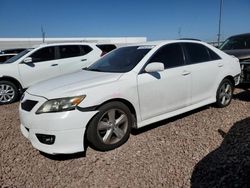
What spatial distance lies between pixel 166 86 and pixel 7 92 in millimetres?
4979

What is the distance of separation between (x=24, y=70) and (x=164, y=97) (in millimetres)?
4810

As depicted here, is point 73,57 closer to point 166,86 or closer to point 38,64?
point 38,64

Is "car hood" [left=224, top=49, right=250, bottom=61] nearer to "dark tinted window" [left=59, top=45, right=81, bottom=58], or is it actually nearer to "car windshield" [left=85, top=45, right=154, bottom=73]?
"car windshield" [left=85, top=45, right=154, bottom=73]

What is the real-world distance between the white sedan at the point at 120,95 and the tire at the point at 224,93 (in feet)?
0.14

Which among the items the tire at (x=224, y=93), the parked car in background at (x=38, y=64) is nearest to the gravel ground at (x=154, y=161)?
the tire at (x=224, y=93)

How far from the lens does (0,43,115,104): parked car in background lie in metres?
7.16

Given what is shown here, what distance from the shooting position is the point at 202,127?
4.41 metres

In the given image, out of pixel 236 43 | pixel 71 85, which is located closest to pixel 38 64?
pixel 71 85

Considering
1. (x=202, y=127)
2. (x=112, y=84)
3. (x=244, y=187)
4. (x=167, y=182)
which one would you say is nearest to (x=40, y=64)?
(x=112, y=84)

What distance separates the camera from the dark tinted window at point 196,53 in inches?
188

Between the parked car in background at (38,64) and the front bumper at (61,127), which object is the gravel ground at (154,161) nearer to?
the front bumper at (61,127)

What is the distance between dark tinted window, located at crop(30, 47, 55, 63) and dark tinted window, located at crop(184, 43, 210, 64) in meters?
4.68

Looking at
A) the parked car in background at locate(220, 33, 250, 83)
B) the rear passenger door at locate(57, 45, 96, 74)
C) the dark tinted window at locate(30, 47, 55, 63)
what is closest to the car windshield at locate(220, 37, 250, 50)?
the parked car in background at locate(220, 33, 250, 83)

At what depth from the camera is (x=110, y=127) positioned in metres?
3.68
